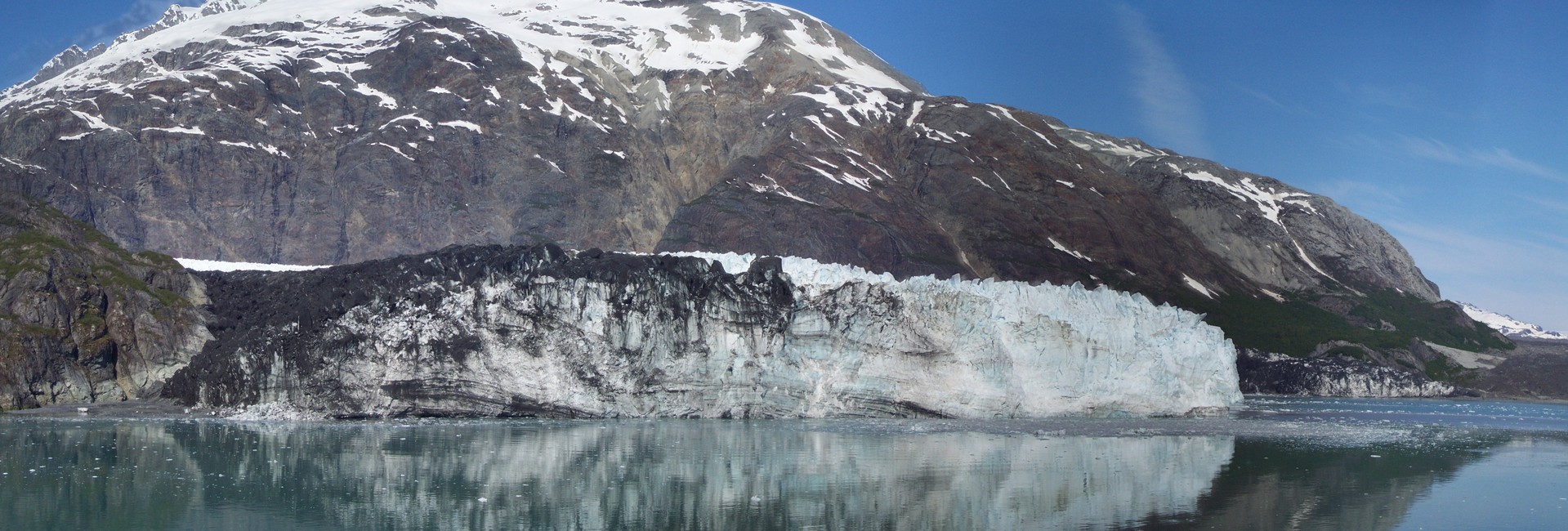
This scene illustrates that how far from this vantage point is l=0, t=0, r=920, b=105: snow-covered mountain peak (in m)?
132

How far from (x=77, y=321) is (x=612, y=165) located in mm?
70528

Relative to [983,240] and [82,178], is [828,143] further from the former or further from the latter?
[82,178]

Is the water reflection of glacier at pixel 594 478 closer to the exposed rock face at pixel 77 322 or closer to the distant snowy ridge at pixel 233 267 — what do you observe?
the exposed rock face at pixel 77 322

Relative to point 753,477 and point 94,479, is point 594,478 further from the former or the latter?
point 94,479

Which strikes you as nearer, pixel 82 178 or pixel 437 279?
pixel 437 279

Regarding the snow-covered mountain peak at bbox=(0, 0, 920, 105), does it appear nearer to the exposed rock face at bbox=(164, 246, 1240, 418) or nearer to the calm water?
the exposed rock face at bbox=(164, 246, 1240, 418)

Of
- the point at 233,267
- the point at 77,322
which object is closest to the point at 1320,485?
the point at 77,322

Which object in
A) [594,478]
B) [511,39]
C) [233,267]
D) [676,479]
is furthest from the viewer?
[511,39]

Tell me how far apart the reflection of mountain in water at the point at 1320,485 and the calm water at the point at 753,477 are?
0.13 meters

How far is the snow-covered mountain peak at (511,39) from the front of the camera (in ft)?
433

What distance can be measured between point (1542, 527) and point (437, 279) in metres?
41.2

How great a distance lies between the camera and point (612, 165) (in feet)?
417

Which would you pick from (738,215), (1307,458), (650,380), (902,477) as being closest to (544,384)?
(650,380)

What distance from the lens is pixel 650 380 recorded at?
55.3m
